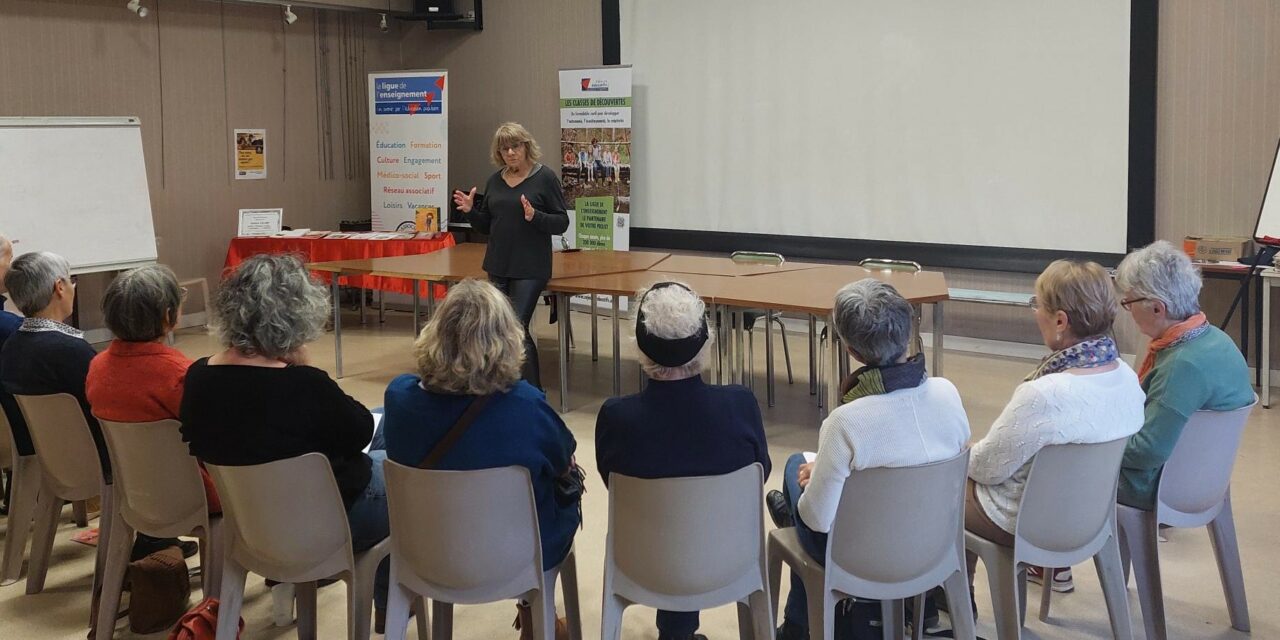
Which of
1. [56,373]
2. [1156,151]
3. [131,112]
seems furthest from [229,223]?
[1156,151]

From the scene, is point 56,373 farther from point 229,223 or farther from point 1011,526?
point 229,223

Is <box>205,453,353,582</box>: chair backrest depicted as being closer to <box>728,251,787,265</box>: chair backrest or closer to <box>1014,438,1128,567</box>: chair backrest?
<box>1014,438,1128,567</box>: chair backrest

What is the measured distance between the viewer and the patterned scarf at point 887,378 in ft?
8.13

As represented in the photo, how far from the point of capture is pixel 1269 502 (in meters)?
4.23

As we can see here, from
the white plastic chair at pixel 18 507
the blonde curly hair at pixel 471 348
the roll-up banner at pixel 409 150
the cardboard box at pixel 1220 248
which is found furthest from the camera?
the roll-up banner at pixel 409 150

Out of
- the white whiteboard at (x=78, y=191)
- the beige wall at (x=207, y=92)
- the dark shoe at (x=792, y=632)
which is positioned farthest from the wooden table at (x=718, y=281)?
the beige wall at (x=207, y=92)

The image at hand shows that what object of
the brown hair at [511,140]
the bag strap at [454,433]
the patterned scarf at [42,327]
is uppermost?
the brown hair at [511,140]

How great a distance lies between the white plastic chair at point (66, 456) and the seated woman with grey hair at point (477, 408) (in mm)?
1239

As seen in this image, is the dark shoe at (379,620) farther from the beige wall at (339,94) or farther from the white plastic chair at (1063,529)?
the beige wall at (339,94)

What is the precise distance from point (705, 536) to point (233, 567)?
1181 millimetres

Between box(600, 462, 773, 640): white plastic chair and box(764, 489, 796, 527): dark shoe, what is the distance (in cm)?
34

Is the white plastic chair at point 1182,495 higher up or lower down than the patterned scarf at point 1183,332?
lower down

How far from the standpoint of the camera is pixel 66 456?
Answer: 11.0 feet

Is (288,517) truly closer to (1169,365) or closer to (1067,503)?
(1067,503)
